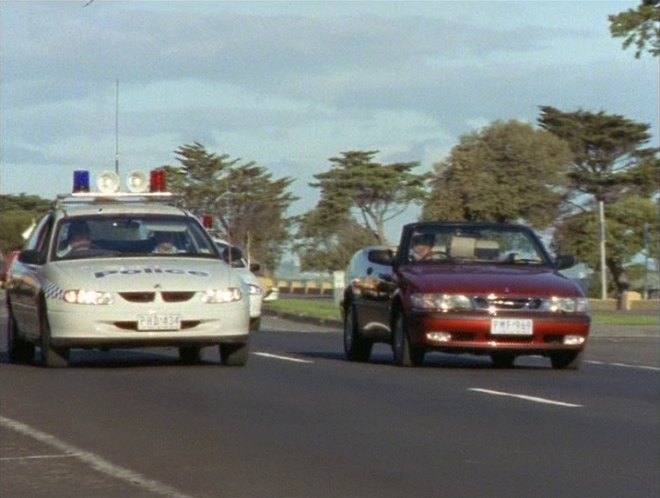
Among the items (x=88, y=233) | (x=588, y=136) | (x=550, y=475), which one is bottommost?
(x=550, y=475)

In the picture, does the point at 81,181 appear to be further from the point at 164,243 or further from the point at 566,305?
the point at 566,305

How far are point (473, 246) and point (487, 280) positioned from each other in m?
1.18

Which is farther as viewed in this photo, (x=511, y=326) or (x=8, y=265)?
(x=8, y=265)

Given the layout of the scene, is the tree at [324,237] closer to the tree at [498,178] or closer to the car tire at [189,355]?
the tree at [498,178]

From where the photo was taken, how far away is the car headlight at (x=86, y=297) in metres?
16.3

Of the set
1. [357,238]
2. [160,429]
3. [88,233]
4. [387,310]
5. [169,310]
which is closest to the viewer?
[160,429]

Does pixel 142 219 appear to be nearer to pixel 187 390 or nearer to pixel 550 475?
pixel 187 390

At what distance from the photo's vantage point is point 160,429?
39.7 ft

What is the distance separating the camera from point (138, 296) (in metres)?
16.4

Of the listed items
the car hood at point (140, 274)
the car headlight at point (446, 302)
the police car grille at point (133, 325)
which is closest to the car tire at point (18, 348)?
the car hood at point (140, 274)

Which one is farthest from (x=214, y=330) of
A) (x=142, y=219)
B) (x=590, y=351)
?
(x=590, y=351)

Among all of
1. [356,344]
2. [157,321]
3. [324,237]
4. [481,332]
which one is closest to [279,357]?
[356,344]

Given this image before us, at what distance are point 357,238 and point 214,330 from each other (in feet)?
209

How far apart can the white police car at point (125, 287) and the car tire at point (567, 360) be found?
345cm
